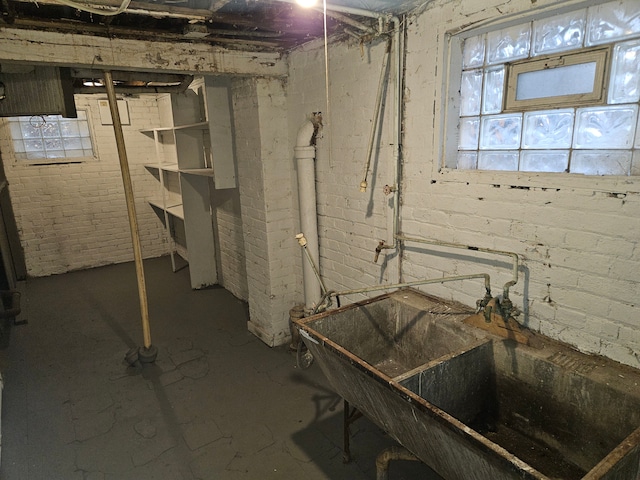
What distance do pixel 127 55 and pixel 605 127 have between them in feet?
8.90

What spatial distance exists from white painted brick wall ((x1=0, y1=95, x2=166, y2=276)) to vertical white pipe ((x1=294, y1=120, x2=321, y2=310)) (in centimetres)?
409

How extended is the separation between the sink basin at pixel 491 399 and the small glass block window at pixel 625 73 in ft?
3.50

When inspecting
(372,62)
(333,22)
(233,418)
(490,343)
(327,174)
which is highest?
(333,22)

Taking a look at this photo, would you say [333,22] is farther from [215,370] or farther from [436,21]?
[215,370]

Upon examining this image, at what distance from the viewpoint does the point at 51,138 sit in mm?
5539

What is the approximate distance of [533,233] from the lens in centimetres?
180

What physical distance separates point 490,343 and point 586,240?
61cm

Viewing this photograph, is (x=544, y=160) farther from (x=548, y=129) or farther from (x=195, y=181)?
(x=195, y=181)

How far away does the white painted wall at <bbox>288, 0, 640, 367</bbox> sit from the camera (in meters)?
1.58

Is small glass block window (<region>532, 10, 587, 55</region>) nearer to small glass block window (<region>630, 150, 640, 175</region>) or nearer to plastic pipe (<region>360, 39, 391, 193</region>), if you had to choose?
small glass block window (<region>630, 150, 640, 175</region>)

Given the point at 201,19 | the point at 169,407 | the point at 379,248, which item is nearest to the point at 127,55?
the point at 201,19

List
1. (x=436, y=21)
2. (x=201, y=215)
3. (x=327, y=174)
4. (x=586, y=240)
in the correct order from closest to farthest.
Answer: (x=586, y=240), (x=436, y=21), (x=327, y=174), (x=201, y=215)

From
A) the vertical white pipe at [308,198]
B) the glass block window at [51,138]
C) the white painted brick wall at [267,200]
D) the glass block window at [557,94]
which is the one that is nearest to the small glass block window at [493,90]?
the glass block window at [557,94]

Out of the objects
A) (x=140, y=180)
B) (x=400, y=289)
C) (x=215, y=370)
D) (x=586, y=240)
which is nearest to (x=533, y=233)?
(x=586, y=240)
